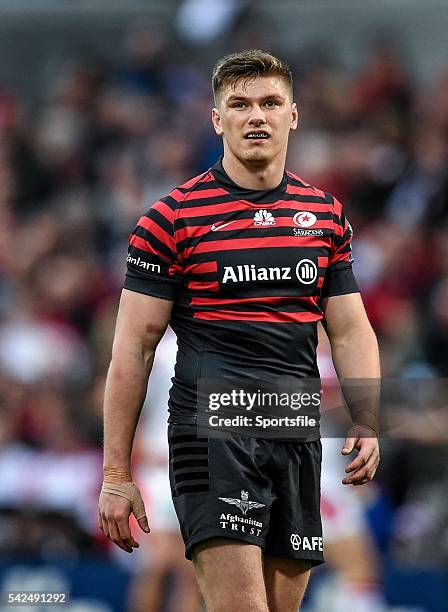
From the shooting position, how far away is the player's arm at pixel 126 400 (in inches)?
169

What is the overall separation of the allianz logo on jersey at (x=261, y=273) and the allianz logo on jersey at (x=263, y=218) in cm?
16

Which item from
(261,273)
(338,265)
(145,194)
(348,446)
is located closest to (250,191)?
(261,273)

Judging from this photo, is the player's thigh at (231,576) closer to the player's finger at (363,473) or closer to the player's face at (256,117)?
the player's finger at (363,473)

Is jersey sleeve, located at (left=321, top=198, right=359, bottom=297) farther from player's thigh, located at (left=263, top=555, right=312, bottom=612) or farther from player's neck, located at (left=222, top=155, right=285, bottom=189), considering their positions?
player's thigh, located at (left=263, top=555, right=312, bottom=612)

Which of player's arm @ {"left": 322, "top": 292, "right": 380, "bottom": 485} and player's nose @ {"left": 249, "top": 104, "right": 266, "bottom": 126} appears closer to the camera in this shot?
player's nose @ {"left": 249, "top": 104, "right": 266, "bottom": 126}

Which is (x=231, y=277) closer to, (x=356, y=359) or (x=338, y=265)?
(x=338, y=265)

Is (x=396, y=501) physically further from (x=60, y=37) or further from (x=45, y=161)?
(x=60, y=37)

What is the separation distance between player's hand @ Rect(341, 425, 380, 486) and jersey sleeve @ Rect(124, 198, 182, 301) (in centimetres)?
81

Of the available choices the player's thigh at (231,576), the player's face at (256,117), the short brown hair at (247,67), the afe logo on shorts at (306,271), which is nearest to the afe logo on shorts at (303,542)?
the player's thigh at (231,576)

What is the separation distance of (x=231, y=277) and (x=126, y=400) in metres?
0.56

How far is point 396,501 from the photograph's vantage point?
816cm

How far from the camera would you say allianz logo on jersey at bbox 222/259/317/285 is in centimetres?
432

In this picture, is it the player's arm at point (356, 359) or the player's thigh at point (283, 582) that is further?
the player's arm at point (356, 359)

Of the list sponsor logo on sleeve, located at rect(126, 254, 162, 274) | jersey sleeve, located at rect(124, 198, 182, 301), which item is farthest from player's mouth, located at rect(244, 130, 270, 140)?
sponsor logo on sleeve, located at rect(126, 254, 162, 274)
